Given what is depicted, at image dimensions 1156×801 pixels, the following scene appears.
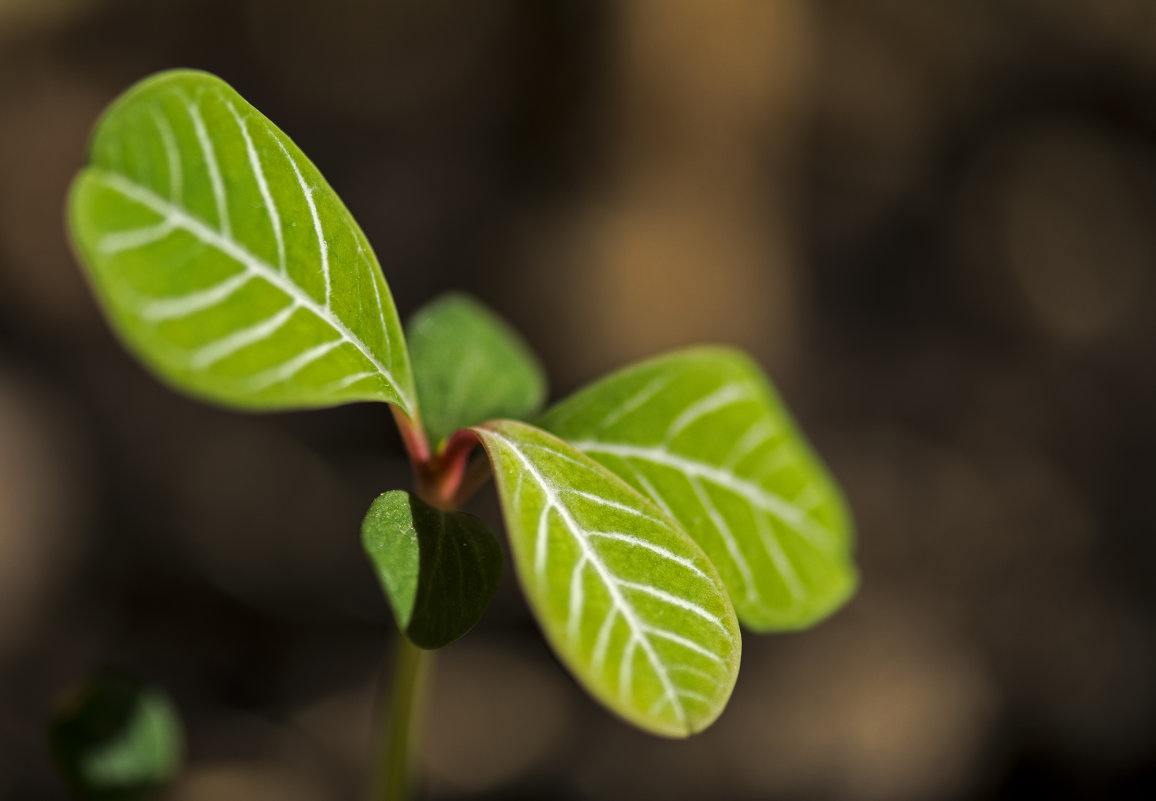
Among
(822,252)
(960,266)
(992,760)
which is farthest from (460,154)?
(992,760)

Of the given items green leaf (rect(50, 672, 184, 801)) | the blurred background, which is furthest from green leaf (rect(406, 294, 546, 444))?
the blurred background

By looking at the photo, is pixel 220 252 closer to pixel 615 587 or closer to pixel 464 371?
pixel 615 587

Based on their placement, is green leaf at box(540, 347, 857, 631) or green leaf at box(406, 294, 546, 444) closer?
green leaf at box(540, 347, 857, 631)

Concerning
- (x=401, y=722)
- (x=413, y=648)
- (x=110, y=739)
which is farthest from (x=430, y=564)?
(x=110, y=739)

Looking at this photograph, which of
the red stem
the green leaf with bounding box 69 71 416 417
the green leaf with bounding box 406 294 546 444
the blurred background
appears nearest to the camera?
the green leaf with bounding box 69 71 416 417

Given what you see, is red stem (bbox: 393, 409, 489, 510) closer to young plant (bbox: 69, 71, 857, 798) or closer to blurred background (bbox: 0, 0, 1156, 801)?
young plant (bbox: 69, 71, 857, 798)

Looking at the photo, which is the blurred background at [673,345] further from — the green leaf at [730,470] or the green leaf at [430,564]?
the green leaf at [430,564]

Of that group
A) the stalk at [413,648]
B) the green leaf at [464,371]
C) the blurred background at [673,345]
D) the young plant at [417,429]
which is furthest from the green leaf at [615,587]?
the blurred background at [673,345]
